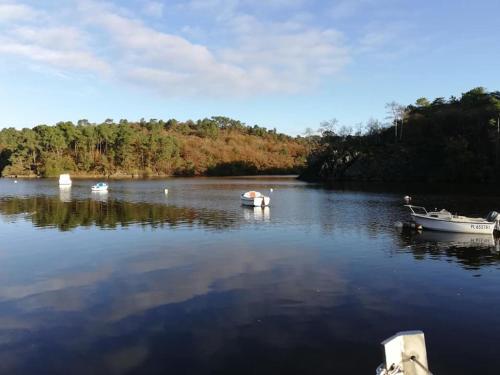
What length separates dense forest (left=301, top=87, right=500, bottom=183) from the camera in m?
106

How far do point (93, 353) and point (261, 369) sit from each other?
5142 millimetres

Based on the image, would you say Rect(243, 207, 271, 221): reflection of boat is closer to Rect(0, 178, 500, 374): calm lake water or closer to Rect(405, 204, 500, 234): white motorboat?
Rect(0, 178, 500, 374): calm lake water

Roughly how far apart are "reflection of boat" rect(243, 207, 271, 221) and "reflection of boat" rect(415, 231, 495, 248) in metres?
16.2

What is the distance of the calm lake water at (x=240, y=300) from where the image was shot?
12.8m

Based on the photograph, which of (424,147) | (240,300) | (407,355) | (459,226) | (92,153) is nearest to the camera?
(407,355)

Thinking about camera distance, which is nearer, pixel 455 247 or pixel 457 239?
pixel 455 247

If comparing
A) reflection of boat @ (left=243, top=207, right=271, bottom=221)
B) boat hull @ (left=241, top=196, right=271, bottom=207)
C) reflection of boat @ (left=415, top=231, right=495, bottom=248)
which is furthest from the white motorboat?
boat hull @ (left=241, top=196, right=271, bottom=207)

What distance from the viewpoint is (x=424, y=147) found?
12325cm

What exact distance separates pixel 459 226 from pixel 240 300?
24.1 metres

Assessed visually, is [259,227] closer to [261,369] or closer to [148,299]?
[148,299]

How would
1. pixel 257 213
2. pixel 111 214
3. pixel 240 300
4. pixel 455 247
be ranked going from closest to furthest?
pixel 240 300 → pixel 455 247 → pixel 111 214 → pixel 257 213

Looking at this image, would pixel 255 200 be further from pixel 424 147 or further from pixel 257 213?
pixel 424 147

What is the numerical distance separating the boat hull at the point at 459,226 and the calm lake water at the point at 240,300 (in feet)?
4.05

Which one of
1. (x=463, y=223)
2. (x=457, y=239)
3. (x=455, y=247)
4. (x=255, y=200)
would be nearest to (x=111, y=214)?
(x=255, y=200)
